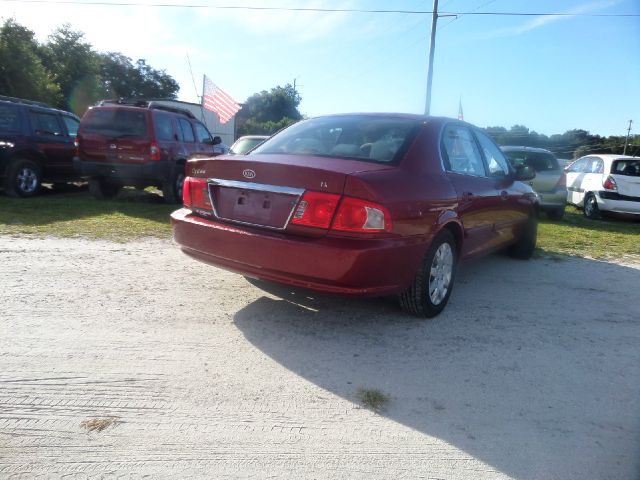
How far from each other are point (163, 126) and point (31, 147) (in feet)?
8.19

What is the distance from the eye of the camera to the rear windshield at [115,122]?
28.7ft

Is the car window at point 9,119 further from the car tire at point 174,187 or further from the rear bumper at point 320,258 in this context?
the rear bumper at point 320,258

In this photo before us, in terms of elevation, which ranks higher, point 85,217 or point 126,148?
point 126,148

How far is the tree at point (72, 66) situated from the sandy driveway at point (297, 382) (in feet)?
124

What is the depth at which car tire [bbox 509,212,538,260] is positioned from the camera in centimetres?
601

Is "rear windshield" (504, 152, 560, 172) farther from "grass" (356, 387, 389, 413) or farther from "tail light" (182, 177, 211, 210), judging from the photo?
"grass" (356, 387, 389, 413)

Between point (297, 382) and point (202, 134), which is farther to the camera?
point (202, 134)

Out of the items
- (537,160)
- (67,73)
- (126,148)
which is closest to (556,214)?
(537,160)

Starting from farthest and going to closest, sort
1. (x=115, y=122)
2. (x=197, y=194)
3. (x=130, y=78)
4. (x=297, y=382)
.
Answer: (x=130, y=78), (x=115, y=122), (x=197, y=194), (x=297, y=382)

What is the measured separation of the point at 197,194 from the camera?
3748 mm

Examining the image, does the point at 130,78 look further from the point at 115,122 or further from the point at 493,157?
the point at 493,157

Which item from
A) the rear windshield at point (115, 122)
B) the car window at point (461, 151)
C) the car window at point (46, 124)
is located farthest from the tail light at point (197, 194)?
the car window at point (46, 124)

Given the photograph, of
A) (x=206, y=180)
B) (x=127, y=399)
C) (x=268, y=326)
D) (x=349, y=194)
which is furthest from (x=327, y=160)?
(x=127, y=399)

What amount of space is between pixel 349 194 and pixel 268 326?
118 cm
